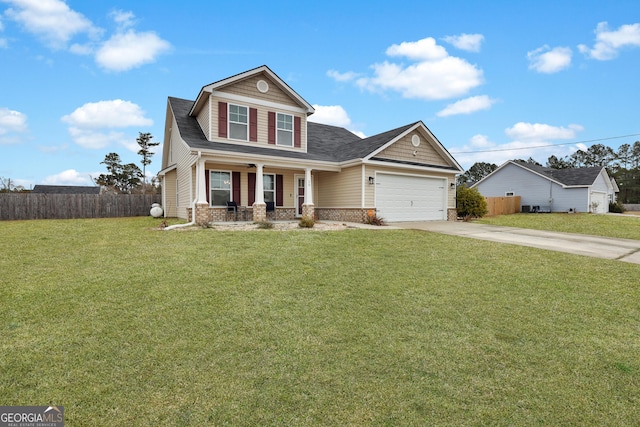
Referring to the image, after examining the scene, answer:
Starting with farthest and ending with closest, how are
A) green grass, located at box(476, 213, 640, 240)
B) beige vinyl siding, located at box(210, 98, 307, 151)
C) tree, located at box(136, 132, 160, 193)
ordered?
tree, located at box(136, 132, 160, 193) → beige vinyl siding, located at box(210, 98, 307, 151) → green grass, located at box(476, 213, 640, 240)

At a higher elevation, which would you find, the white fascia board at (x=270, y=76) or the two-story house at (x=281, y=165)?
the white fascia board at (x=270, y=76)

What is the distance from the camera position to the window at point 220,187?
14.1m

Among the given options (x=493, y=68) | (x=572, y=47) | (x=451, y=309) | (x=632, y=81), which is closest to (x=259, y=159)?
(x=451, y=309)

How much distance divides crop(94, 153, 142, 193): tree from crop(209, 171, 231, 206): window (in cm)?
3434

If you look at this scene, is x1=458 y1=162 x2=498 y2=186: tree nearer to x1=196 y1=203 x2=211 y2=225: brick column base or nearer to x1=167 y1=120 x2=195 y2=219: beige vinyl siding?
x1=167 y1=120 x2=195 y2=219: beige vinyl siding

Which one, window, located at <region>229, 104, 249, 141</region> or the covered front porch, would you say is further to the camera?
window, located at <region>229, 104, 249, 141</region>

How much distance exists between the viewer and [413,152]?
15.9 meters

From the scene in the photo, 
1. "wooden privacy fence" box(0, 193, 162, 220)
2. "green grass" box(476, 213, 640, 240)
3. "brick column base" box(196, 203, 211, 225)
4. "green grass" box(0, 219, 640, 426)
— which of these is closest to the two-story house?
"brick column base" box(196, 203, 211, 225)

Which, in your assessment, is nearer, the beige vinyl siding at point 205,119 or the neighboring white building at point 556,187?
the beige vinyl siding at point 205,119

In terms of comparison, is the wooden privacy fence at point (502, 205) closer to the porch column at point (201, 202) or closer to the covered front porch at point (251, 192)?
the covered front porch at point (251, 192)

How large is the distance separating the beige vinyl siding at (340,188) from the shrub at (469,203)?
6.96 metres

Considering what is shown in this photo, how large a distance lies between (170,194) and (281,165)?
7604 millimetres

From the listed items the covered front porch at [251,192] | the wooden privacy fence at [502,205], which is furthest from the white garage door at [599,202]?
the covered front porch at [251,192]

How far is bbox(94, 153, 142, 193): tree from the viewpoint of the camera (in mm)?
42000
